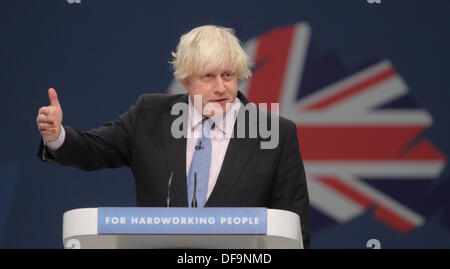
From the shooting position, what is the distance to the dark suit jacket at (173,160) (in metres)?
2.66

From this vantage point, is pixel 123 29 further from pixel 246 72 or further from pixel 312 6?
pixel 246 72

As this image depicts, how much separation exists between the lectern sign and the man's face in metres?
0.89

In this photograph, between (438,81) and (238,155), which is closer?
(238,155)

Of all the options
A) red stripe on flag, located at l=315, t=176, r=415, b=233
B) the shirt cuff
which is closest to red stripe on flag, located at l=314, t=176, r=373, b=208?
red stripe on flag, located at l=315, t=176, r=415, b=233

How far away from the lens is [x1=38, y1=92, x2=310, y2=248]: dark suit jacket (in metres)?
2.66

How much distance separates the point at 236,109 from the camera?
295cm

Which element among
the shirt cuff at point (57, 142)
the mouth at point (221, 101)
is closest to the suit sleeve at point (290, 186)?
the mouth at point (221, 101)

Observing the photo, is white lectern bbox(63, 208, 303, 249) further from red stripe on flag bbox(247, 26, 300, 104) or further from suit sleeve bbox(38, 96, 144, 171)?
red stripe on flag bbox(247, 26, 300, 104)

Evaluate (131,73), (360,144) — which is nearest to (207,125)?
(131,73)

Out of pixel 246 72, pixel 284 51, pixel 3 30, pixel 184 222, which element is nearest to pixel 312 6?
pixel 284 51

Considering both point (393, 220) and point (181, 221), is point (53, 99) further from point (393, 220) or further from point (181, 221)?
point (393, 220)

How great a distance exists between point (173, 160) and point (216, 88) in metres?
0.31

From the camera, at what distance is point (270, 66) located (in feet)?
13.4
